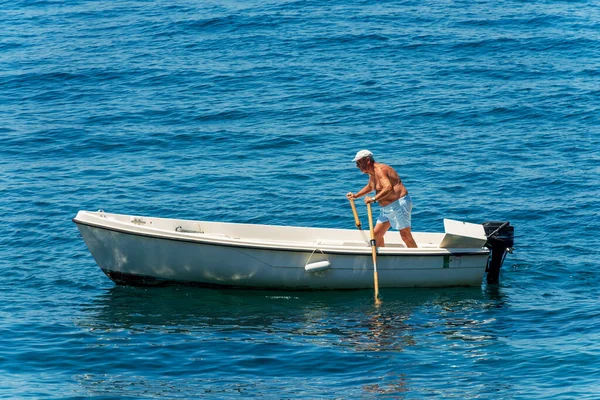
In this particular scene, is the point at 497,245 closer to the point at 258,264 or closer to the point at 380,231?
the point at 380,231

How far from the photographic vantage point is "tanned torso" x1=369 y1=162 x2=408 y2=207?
15766 mm

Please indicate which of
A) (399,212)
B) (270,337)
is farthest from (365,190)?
(270,337)

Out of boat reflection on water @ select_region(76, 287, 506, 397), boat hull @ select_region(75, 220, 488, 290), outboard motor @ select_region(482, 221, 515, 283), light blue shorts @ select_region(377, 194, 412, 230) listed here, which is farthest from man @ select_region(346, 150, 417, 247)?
outboard motor @ select_region(482, 221, 515, 283)

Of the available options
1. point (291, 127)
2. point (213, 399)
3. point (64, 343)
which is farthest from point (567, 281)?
point (291, 127)

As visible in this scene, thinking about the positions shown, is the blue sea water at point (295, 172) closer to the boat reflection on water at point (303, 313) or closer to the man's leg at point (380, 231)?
the boat reflection on water at point (303, 313)

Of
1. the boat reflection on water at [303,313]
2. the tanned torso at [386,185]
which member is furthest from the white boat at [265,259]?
the tanned torso at [386,185]

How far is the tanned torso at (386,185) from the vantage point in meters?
15.8

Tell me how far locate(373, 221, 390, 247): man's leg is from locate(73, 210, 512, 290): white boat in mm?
589

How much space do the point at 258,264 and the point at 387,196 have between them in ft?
8.12

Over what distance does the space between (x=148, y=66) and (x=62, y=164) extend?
8378mm

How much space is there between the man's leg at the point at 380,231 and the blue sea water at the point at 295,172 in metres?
1.05

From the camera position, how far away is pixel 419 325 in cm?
1442

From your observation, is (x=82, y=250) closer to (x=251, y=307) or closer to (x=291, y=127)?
(x=251, y=307)

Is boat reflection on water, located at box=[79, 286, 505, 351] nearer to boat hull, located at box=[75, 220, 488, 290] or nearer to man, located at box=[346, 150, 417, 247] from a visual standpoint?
boat hull, located at box=[75, 220, 488, 290]
